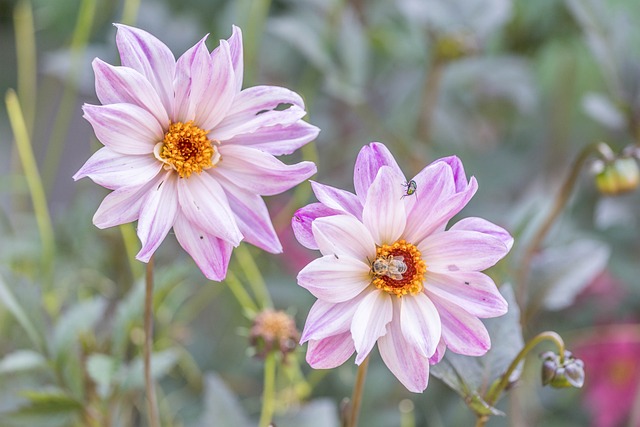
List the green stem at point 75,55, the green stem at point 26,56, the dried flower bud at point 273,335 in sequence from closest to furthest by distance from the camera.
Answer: the dried flower bud at point 273,335 → the green stem at point 75,55 → the green stem at point 26,56

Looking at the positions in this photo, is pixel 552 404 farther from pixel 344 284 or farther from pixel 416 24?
pixel 344 284

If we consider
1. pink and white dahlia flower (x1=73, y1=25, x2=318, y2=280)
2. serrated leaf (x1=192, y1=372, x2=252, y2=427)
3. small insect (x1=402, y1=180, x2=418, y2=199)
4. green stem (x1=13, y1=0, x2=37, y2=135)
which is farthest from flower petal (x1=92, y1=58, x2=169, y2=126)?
green stem (x1=13, y1=0, x2=37, y2=135)

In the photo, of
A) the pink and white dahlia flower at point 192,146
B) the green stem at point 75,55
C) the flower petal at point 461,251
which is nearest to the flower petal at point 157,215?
the pink and white dahlia flower at point 192,146

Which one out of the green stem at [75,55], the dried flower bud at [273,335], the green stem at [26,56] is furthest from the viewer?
the green stem at [26,56]

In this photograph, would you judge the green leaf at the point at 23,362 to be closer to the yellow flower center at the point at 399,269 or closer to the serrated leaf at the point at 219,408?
the serrated leaf at the point at 219,408

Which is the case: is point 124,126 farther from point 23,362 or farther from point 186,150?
point 23,362

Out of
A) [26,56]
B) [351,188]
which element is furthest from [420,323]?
[26,56]

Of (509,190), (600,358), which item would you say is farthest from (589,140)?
(600,358)
